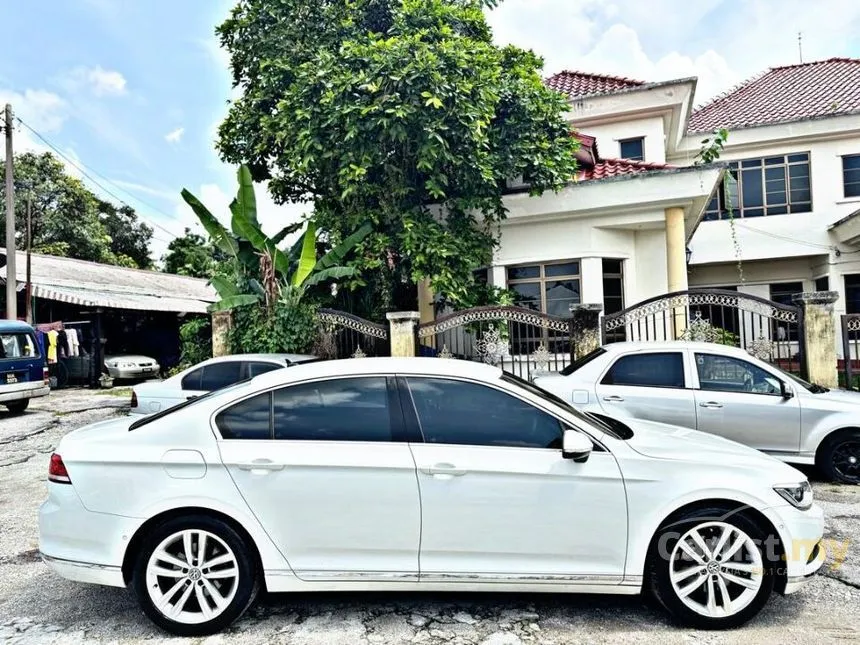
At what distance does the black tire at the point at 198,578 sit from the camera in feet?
10.4

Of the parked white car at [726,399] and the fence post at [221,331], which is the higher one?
the fence post at [221,331]

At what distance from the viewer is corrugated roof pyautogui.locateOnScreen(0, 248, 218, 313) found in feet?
59.2

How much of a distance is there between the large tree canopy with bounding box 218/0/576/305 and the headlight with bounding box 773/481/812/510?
7.58 meters

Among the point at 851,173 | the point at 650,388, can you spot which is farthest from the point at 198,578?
the point at 851,173

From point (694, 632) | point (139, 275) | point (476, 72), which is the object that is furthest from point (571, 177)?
point (139, 275)

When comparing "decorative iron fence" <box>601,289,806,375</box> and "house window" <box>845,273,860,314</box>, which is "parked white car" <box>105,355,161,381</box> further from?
"house window" <box>845,273,860,314</box>

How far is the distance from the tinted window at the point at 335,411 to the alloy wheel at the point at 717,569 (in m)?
1.83

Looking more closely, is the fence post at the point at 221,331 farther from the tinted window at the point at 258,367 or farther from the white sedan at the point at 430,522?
the white sedan at the point at 430,522

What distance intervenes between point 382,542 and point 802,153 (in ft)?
61.7

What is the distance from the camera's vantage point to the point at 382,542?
3.16 meters

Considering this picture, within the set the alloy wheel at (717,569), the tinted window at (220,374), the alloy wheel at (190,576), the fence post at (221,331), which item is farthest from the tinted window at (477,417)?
the fence post at (221,331)

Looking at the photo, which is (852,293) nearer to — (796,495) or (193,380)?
(796,495)

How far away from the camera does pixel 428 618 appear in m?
3.32

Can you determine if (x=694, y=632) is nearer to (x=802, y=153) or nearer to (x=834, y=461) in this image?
(x=834, y=461)
